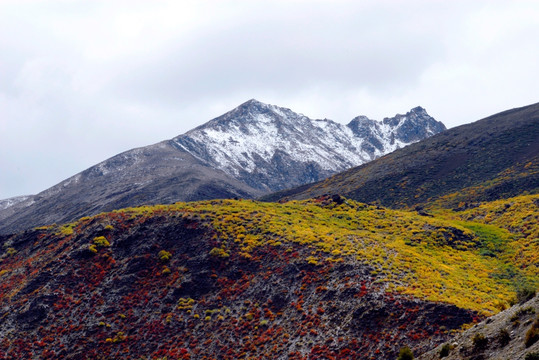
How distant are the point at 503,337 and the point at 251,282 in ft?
86.2

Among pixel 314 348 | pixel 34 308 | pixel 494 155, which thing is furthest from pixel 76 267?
pixel 494 155

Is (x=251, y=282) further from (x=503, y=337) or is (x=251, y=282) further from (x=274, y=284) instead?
(x=503, y=337)

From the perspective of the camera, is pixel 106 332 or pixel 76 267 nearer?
pixel 106 332

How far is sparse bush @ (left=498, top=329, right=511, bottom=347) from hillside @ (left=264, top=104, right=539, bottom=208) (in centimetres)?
7303

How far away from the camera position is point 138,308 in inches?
1720

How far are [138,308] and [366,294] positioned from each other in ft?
71.9

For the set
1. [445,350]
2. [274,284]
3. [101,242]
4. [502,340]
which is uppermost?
[101,242]

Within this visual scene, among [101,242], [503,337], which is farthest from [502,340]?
[101,242]

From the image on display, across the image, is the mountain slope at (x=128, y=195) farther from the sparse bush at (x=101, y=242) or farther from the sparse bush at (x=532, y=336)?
the sparse bush at (x=532, y=336)

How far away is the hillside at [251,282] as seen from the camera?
111 ft

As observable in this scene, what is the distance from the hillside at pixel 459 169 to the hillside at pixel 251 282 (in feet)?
117

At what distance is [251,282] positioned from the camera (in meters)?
43.7

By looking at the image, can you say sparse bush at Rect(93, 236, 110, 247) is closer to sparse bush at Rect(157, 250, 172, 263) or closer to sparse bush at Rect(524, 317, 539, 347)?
sparse bush at Rect(157, 250, 172, 263)

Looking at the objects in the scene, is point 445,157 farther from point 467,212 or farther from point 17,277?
point 17,277
